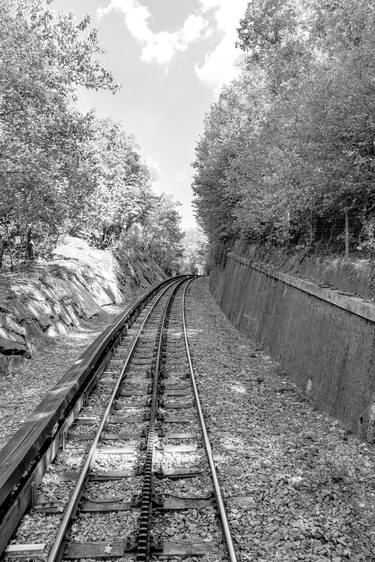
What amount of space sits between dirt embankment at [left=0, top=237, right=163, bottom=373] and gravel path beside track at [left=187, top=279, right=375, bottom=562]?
208 inches

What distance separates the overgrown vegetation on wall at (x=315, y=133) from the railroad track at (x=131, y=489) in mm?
5722

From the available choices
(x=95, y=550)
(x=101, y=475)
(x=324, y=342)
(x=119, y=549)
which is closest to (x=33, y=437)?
(x=101, y=475)

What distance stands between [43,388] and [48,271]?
944 cm

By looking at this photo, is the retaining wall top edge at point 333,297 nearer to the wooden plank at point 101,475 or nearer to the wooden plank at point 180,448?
the wooden plank at point 180,448

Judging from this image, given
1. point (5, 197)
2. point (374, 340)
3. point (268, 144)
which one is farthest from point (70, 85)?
point (374, 340)

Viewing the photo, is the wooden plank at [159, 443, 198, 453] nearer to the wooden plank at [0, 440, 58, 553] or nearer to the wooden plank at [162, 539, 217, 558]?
the wooden plank at [0, 440, 58, 553]

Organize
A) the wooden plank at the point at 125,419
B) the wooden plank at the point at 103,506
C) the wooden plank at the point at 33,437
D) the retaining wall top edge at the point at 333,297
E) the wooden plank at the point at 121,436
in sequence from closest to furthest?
the wooden plank at the point at 33,437
the wooden plank at the point at 103,506
the wooden plank at the point at 121,436
the retaining wall top edge at the point at 333,297
the wooden plank at the point at 125,419

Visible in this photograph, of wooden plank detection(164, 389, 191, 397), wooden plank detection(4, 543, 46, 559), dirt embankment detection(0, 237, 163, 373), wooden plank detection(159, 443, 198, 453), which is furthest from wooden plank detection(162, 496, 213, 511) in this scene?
dirt embankment detection(0, 237, 163, 373)

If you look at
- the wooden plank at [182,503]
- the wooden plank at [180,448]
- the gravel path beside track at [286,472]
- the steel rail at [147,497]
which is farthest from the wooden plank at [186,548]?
the wooden plank at [180,448]

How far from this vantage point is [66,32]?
11617mm

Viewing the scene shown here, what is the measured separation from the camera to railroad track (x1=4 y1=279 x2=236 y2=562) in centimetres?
455

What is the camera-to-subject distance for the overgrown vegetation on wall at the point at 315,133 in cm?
877

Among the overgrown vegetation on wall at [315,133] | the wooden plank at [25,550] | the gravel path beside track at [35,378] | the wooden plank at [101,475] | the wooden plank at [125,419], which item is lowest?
the gravel path beside track at [35,378]

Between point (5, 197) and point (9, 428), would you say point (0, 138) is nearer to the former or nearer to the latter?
point (5, 197)
